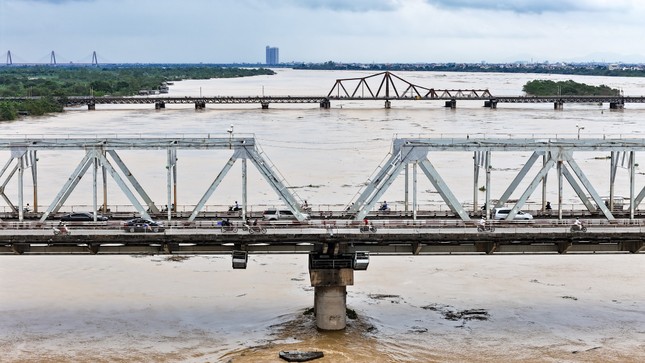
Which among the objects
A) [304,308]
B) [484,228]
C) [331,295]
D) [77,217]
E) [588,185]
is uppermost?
[588,185]

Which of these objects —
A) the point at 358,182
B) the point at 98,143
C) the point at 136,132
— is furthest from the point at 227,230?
the point at 136,132

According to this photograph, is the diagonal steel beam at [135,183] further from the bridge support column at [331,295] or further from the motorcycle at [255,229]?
the bridge support column at [331,295]

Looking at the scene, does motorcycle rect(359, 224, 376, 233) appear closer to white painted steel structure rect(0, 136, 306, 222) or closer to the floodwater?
white painted steel structure rect(0, 136, 306, 222)

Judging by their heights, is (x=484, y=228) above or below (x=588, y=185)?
below

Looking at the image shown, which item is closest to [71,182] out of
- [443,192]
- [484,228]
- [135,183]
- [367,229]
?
[135,183]

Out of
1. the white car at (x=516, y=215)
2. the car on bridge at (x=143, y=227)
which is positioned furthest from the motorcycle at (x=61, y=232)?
the white car at (x=516, y=215)

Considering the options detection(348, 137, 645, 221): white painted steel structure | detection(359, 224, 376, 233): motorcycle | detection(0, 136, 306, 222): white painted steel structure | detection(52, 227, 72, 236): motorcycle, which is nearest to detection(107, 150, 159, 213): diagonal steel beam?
detection(0, 136, 306, 222): white painted steel structure

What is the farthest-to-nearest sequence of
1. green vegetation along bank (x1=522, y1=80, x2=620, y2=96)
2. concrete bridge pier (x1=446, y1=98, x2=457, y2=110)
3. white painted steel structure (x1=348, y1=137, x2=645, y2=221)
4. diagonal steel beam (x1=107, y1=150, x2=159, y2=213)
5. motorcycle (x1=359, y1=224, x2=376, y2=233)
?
green vegetation along bank (x1=522, y1=80, x2=620, y2=96) < concrete bridge pier (x1=446, y1=98, x2=457, y2=110) < diagonal steel beam (x1=107, y1=150, x2=159, y2=213) < white painted steel structure (x1=348, y1=137, x2=645, y2=221) < motorcycle (x1=359, y1=224, x2=376, y2=233)

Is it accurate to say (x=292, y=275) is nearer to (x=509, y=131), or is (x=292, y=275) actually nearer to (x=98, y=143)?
(x=98, y=143)

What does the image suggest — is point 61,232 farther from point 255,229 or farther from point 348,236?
point 348,236
